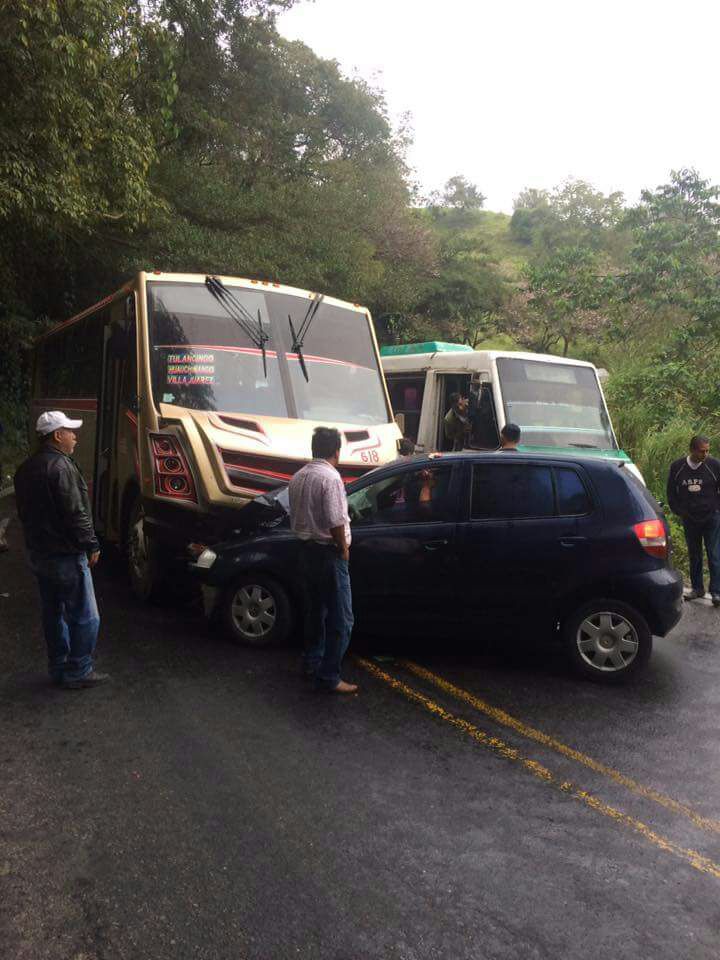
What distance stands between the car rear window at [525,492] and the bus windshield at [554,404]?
14.5ft

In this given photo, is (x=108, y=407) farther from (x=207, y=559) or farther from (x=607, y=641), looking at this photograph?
(x=607, y=641)

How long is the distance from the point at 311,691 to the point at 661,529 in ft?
9.32

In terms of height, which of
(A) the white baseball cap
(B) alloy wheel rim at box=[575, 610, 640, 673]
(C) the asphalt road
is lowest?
(C) the asphalt road

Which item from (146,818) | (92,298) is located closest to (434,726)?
(146,818)

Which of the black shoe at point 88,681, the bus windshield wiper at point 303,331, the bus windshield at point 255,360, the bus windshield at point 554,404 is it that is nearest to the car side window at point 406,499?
the bus windshield at point 255,360

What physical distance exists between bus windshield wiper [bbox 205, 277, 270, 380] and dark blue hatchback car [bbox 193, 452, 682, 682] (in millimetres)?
2154

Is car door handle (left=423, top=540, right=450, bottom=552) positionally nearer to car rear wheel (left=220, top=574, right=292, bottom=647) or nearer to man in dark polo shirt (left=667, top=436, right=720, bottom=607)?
car rear wheel (left=220, top=574, right=292, bottom=647)

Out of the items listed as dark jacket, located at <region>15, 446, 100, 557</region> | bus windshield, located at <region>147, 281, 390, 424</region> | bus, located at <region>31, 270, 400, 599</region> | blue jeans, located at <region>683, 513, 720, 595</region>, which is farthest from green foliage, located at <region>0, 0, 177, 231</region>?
blue jeans, located at <region>683, 513, 720, 595</region>

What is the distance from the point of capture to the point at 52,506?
211 inches

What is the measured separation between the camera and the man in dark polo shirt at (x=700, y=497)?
862 centimetres

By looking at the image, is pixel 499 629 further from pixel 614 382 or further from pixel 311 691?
pixel 614 382

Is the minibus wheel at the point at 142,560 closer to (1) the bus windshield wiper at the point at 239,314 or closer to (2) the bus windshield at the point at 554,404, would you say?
(1) the bus windshield wiper at the point at 239,314

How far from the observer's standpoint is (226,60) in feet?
73.3

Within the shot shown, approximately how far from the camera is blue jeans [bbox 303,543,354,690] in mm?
5602
